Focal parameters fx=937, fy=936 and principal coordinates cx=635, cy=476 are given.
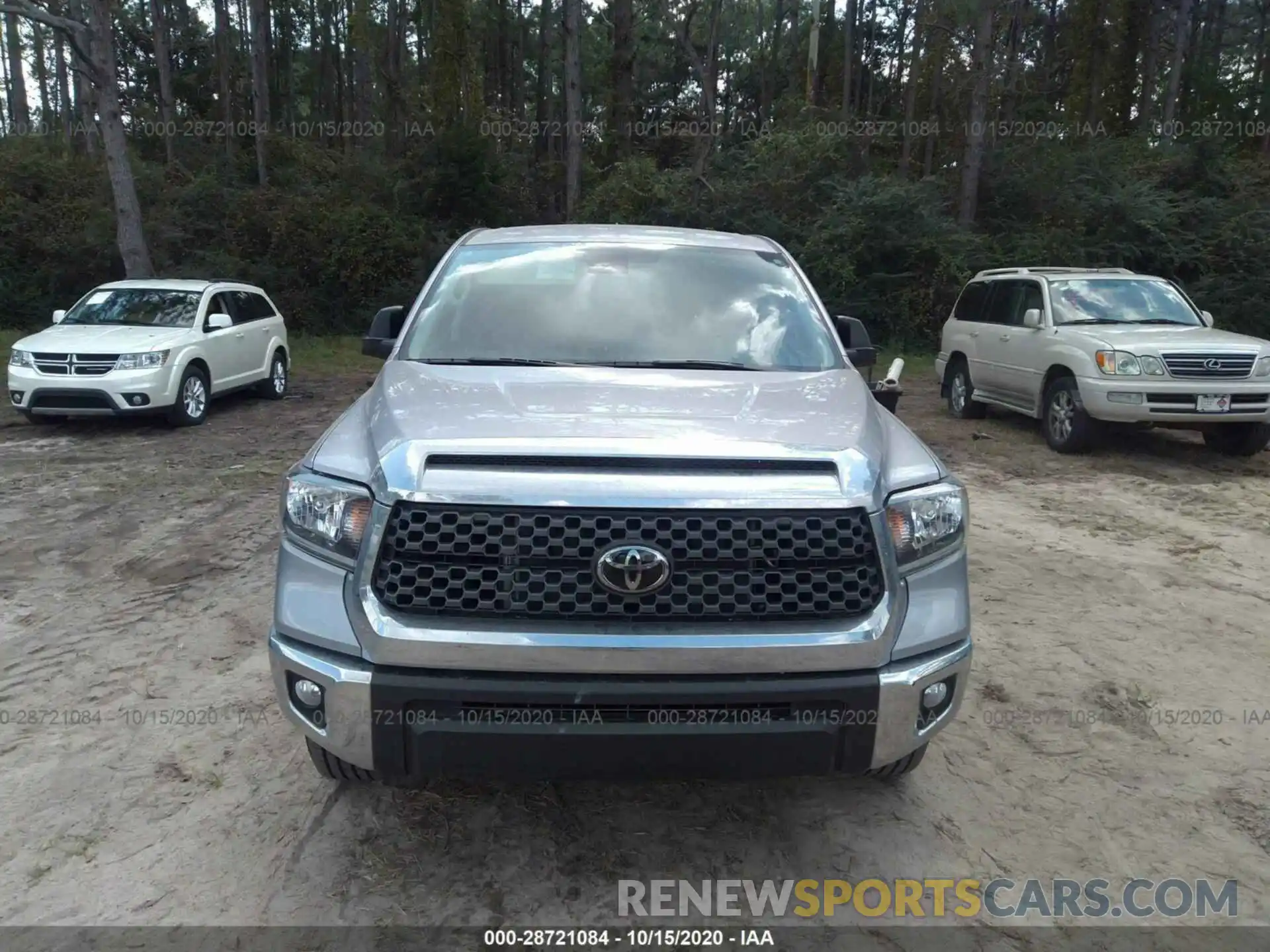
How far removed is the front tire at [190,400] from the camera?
33.8 ft

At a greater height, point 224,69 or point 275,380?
point 224,69

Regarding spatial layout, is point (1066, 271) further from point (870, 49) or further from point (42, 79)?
point (42, 79)

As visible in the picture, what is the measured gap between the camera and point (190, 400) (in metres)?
10.5

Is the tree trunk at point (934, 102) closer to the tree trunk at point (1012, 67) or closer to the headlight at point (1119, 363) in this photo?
the tree trunk at point (1012, 67)

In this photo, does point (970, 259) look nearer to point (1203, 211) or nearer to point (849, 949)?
point (1203, 211)

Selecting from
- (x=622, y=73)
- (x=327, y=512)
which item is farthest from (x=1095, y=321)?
(x=622, y=73)

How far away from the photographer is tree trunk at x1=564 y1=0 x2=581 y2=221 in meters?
22.4

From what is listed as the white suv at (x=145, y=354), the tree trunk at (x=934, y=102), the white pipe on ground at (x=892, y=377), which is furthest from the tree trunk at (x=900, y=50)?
the white pipe on ground at (x=892, y=377)

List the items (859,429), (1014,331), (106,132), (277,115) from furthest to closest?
(277,115), (106,132), (1014,331), (859,429)

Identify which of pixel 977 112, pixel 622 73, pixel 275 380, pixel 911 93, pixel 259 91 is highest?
pixel 622 73

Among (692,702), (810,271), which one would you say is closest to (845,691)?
(692,702)

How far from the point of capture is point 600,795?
331 cm

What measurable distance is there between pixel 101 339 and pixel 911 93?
78.7 feet

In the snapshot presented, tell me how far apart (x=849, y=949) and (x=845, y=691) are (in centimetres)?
76
